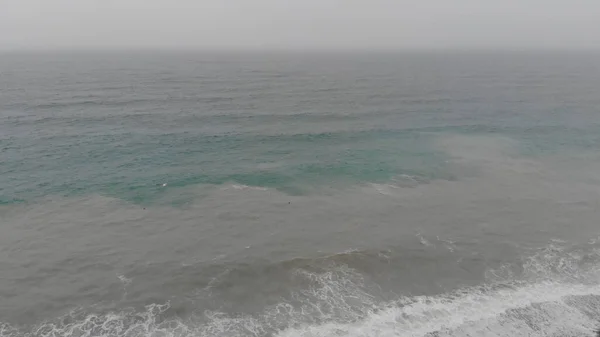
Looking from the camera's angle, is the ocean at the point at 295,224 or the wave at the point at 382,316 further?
the ocean at the point at 295,224

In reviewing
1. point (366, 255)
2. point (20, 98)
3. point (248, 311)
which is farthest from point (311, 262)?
point (20, 98)

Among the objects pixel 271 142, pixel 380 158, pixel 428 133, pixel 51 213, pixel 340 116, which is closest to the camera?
pixel 51 213

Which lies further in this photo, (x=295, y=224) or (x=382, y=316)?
(x=295, y=224)

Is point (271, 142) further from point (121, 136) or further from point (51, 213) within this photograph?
point (51, 213)

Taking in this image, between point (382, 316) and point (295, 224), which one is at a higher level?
point (295, 224)

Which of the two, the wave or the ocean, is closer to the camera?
the wave
